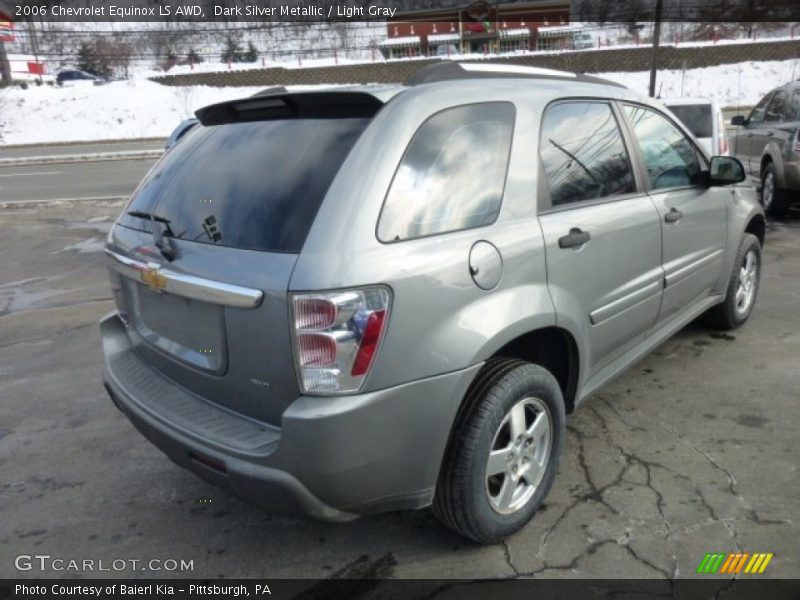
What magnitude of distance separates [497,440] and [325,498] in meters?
0.74

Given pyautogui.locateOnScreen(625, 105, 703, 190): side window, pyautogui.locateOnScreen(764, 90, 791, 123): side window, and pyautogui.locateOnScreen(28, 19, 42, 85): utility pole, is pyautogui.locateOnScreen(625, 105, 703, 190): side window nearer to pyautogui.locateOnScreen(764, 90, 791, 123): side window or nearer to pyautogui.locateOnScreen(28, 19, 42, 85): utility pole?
pyautogui.locateOnScreen(764, 90, 791, 123): side window

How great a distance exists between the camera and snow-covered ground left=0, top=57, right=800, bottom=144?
33.5 meters

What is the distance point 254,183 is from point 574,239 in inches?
52.0

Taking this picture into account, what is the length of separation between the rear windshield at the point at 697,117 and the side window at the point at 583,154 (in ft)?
20.4

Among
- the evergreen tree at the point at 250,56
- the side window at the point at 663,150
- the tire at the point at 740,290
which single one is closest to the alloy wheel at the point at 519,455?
the side window at the point at 663,150

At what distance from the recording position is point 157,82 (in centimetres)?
4344

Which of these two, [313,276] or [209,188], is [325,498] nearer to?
[313,276]

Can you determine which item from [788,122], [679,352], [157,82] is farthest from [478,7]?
[679,352]

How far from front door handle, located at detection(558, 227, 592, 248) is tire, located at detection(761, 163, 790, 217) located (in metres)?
6.99

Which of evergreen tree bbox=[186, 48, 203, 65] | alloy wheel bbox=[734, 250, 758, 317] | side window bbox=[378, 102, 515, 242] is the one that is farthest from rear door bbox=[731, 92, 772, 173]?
evergreen tree bbox=[186, 48, 203, 65]

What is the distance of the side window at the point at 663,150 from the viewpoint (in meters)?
3.36

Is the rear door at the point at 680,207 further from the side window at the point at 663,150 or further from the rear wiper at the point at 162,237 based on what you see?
the rear wiper at the point at 162,237

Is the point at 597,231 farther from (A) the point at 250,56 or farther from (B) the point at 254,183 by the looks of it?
(A) the point at 250,56

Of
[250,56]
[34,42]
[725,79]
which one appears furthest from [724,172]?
[34,42]
